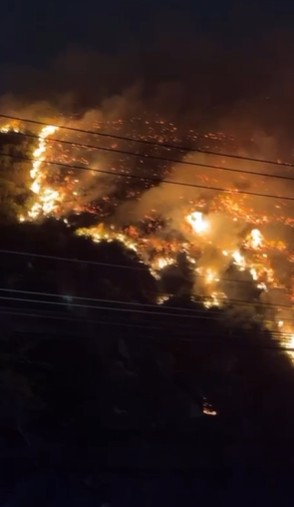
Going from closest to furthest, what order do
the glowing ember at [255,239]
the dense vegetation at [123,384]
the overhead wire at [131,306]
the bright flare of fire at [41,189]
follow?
the dense vegetation at [123,384] < the overhead wire at [131,306] < the bright flare of fire at [41,189] < the glowing ember at [255,239]

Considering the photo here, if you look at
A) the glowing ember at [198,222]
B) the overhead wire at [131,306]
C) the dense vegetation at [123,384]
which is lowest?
the dense vegetation at [123,384]

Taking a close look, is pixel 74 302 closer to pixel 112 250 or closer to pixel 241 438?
pixel 112 250

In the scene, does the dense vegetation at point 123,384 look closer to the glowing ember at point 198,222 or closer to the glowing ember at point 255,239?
the glowing ember at point 198,222

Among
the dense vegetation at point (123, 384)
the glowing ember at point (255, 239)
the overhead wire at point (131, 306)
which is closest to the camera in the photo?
the dense vegetation at point (123, 384)

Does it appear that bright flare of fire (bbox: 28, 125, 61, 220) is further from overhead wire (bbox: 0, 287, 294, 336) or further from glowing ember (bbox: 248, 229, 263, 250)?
glowing ember (bbox: 248, 229, 263, 250)

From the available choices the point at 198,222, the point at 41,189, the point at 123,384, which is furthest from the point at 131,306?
the point at 41,189

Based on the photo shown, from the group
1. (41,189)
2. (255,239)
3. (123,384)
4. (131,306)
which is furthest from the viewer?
(255,239)

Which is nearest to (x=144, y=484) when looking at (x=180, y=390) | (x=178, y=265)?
(x=180, y=390)

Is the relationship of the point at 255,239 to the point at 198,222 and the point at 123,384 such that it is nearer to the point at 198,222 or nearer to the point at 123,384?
the point at 198,222

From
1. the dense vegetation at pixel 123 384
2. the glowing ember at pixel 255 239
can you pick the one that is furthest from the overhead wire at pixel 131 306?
the glowing ember at pixel 255 239

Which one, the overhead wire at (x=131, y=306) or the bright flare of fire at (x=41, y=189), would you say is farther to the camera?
the bright flare of fire at (x=41, y=189)

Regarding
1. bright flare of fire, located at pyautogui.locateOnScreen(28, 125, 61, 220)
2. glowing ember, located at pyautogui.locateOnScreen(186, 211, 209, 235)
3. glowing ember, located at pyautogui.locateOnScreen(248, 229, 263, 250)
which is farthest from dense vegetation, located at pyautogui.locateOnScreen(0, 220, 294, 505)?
glowing ember, located at pyautogui.locateOnScreen(248, 229, 263, 250)
